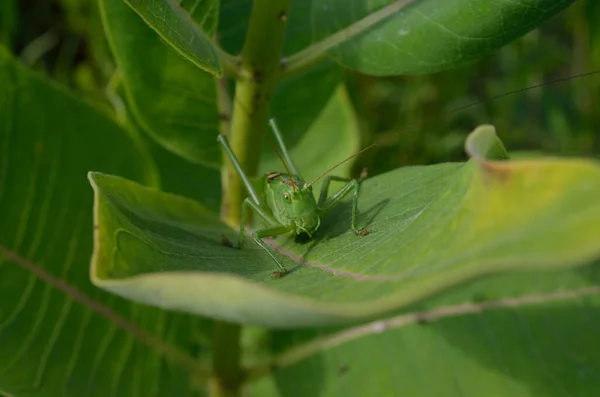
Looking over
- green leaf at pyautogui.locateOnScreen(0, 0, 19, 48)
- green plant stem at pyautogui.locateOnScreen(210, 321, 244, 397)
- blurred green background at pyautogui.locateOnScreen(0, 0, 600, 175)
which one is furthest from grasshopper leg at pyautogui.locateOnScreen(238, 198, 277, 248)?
green leaf at pyautogui.locateOnScreen(0, 0, 19, 48)

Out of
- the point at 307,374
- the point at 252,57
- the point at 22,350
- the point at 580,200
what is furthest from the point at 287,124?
the point at 580,200

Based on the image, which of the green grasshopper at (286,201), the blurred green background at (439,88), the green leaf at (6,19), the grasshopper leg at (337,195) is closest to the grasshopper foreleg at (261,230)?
the green grasshopper at (286,201)

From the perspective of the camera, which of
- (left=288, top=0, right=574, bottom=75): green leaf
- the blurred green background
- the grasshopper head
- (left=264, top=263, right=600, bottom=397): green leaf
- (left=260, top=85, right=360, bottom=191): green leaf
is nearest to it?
(left=288, top=0, right=574, bottom=75): green leaf

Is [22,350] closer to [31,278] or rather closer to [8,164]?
[31,278]

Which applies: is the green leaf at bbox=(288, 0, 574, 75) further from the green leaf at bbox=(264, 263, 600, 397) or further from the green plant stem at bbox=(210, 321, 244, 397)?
the green plant stem at bbox=(210, 321, 244, 397)

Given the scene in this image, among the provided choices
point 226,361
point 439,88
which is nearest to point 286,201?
point 226,361

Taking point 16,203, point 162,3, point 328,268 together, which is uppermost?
point 162,3
